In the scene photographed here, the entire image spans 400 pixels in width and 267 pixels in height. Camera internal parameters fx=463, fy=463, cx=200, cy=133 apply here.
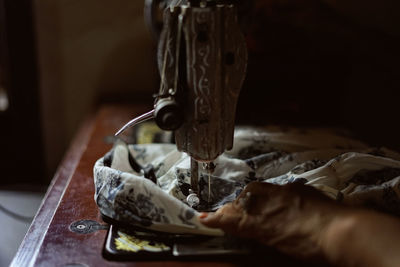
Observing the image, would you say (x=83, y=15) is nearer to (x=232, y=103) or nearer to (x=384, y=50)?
(x=384, y=50)

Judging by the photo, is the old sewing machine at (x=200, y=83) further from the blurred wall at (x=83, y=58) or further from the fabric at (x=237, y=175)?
the blurred wall at (x=83, y=58)

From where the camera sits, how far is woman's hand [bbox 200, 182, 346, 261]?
618mm

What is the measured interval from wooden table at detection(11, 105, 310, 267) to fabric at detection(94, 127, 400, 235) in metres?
0.06

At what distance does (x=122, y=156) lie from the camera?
35.4 inches

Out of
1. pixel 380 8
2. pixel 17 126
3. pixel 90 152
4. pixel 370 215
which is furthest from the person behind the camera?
pixel 17 126

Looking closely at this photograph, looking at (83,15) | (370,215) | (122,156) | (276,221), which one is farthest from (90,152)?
(83,15)

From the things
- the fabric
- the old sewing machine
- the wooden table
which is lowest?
the wooden table

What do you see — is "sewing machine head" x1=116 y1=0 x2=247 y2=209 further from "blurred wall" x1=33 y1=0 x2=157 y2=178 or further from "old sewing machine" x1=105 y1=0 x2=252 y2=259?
"blurred wall" x1=33 y1=0 x2=157 y2=178

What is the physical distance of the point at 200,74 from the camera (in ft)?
2.27

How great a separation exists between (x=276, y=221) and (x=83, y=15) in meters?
1.39

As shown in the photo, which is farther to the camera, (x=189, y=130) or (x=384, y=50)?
(x=384, y=50)

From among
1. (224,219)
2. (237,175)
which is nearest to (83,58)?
(237,175)

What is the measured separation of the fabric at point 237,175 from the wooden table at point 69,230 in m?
0.06

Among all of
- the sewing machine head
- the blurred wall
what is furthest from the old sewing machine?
the blurred wall
